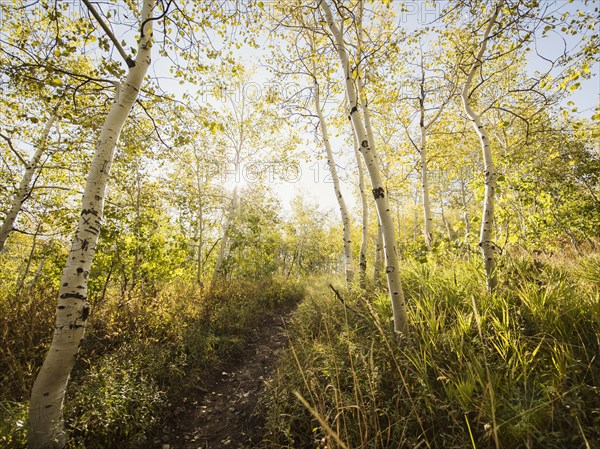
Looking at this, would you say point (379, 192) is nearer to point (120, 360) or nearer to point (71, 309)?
point (71, 309)

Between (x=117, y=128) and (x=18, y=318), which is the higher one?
(x=117, y=128)

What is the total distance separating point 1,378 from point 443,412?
18.2ft

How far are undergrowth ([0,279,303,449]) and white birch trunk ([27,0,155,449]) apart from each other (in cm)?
19

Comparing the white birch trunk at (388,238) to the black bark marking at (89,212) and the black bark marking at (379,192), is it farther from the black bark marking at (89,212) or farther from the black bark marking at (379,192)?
the black bark marking at (89,212)

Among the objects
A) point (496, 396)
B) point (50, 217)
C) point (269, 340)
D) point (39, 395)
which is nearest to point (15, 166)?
point (50, 217)

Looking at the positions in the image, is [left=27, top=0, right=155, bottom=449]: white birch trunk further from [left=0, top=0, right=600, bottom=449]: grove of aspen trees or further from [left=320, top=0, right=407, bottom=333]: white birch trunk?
[left=320, top=0, right=407, bottom=333]: white birch trunk

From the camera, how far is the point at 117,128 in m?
2.97

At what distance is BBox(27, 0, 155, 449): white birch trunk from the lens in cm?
243

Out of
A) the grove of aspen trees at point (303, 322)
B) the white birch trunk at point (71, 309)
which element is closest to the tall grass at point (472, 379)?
the grove of aspen trees at point (303, 322)

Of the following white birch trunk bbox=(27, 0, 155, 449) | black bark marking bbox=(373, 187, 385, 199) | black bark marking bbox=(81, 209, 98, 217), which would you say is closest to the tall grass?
black bark marking bbox=(373, 187, 385, 199)

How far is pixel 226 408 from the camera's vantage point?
154 inches

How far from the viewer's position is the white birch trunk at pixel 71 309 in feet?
7.98

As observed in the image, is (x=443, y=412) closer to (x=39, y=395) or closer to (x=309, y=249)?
(x=39, y=395)

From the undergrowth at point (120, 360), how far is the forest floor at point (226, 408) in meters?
0.20
